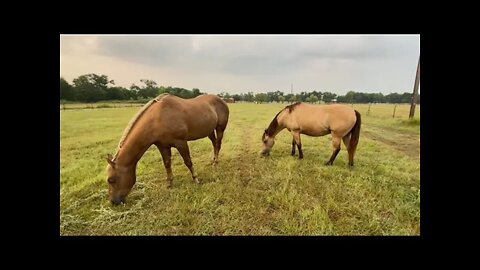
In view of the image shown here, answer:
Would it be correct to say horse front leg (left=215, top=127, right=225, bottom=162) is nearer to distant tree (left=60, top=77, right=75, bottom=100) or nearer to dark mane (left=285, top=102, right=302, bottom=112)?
dark mane (left=285, top=102, right=302, bottom=112)

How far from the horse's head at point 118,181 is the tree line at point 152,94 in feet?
2.21

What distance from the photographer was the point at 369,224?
5.22 ft

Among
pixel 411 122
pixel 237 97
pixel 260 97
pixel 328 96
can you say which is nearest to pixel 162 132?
pixel 237 97

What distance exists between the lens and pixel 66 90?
5.97 ft

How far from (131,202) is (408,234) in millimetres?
2412

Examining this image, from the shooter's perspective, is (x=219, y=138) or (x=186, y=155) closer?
(x=186, y=155)

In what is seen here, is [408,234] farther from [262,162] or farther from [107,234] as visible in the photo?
[107,234]

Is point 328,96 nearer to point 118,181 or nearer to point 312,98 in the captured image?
point 312,98

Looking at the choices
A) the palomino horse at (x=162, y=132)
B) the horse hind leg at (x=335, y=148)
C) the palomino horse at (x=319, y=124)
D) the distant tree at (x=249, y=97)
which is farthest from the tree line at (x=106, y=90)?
the horse hind leg at (x=335, y=148)

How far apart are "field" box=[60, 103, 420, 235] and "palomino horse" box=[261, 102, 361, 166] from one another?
0.32 feet

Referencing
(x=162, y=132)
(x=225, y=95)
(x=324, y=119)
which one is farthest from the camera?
(x=324, y=119)

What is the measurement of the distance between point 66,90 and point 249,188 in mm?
1954

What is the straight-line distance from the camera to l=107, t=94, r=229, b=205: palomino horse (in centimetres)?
175
